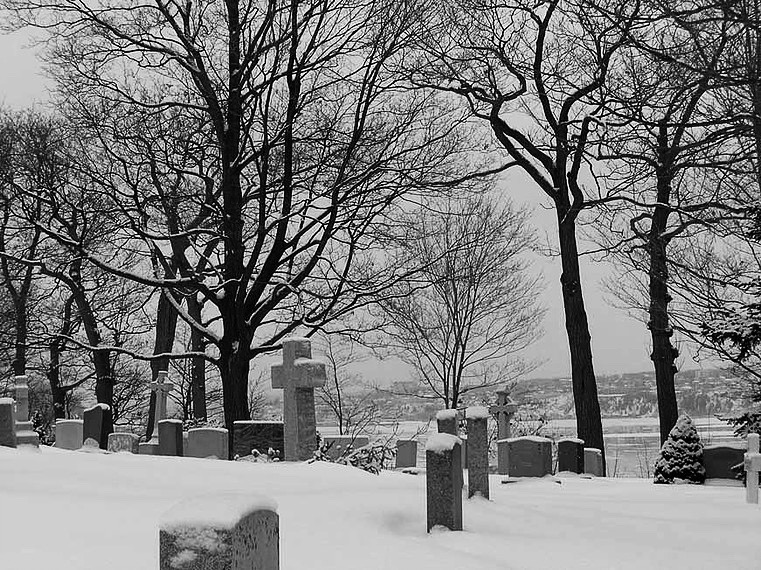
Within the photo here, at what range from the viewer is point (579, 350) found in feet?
62.3

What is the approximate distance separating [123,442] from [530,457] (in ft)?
30.4

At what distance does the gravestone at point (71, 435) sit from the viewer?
16.8 meters

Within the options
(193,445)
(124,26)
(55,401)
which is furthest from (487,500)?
(55,401)

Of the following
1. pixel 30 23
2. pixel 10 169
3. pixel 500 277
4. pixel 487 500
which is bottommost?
pixel 487 500

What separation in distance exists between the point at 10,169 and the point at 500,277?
14.3 m

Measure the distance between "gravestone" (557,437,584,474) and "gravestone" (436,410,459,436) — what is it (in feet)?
30.3

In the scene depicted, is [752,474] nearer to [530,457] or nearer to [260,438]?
[530,457]

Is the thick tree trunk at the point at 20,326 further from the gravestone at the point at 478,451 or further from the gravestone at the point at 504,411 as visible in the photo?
the gravestone at the point at 478,451

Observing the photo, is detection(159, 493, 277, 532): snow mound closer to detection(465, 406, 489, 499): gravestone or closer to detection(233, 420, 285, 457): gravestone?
detection(465, 406, 489, 499): gravestone

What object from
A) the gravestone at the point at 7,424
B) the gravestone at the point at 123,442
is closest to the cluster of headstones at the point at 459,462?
the gravestone at the point at 7,424

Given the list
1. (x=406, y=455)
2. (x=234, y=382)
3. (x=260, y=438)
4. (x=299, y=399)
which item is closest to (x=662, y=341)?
(x=406, y=455)

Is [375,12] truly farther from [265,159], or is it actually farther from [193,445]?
[193,445]

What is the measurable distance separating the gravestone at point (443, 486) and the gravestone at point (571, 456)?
1076 cm

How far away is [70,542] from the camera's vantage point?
17.2ft
